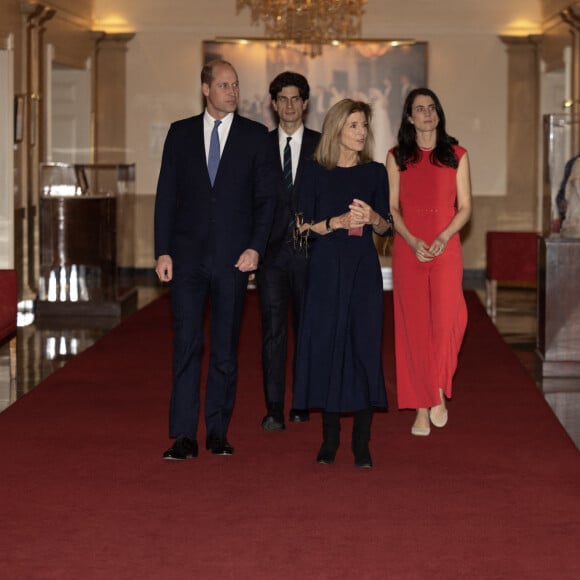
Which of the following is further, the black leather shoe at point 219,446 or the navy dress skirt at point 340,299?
the black leather shoe at point 219,446

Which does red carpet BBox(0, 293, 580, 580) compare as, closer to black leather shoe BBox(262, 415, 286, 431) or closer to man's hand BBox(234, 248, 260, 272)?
black leather shoe BBox(262, 415, 286, 431)

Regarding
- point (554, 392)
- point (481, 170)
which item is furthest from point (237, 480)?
point (481, 170)

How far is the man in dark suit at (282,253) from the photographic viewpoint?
6.85m

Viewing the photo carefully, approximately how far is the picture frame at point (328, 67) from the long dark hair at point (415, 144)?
35.0 feet

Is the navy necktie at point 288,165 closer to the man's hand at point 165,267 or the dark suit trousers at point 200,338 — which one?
the dark suit trousers at point 200,338

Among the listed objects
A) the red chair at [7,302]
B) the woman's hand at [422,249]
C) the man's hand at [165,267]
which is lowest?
the red chair at [7,302]

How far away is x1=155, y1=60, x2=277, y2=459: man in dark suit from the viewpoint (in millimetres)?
6121

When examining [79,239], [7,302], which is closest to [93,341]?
[7,302]

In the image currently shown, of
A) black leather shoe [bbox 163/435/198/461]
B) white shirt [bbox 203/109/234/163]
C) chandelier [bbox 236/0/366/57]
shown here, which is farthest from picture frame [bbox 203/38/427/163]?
black leather shoe [bbox 163/435/198/461]

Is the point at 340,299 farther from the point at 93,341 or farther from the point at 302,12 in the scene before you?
the point at 302,12

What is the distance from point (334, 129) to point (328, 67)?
38.9ft

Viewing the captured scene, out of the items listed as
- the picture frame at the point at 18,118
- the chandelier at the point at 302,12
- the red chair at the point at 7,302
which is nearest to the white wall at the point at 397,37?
the chandelier at the point at 302,12

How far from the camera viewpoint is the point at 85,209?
1294 cm

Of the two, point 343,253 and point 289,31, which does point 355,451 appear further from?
point 289,31
